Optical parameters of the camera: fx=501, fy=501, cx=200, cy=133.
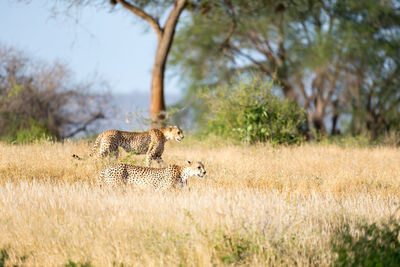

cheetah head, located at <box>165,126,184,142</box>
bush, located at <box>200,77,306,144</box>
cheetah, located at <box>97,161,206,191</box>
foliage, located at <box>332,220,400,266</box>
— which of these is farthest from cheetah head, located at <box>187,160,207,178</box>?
bush, located at <box>200,77,306,144</box>

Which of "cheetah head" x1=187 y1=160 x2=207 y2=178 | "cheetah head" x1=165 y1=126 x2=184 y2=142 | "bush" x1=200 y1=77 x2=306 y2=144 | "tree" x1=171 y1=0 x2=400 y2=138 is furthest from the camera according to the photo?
"tree" x1=171 y1=0 x2=400 y2=138

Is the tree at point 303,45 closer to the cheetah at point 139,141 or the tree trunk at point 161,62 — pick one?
the tree trunk at point 161,62

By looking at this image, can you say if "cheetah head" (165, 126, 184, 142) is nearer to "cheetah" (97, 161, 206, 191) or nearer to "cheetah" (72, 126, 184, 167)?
"cheetah" (72, 126, 184, 167)

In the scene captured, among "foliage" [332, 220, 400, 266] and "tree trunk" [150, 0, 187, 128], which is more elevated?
"tree trunk" [150, 0, 187, 128]

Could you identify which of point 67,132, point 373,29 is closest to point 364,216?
point 67,132

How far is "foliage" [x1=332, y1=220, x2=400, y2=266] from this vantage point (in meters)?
4.69

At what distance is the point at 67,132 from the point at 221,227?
60.7ft

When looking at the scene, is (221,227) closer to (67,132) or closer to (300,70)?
(67,132)

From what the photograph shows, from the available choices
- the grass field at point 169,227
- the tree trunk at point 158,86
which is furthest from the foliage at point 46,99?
the grass field at point 169,227

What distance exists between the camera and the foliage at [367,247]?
4.69 metres

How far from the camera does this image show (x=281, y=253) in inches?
190

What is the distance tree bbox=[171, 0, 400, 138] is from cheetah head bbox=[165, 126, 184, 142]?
14.4 meters

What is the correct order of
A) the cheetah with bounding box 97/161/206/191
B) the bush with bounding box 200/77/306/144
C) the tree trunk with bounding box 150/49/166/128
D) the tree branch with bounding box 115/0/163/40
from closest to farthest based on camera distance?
the cheetah with bounding box 97/161/206/191
the bush with bounding box 200/77/306/144
the tree trunk with bounding box 150/49/166/128
the tree branch with bounding box 115/0/163/40

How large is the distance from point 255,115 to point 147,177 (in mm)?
8416
